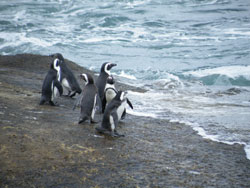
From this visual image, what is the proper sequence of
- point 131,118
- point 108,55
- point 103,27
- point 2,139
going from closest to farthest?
point 2,139
point 131,118
point 108,55
point 103,27

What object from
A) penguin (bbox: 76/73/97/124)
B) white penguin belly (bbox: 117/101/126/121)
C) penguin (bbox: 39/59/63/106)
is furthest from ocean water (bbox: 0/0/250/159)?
penguin (bbox: 39/59/63/106)

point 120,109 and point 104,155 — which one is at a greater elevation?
point 120,109

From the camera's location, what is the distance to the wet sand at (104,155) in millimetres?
3131

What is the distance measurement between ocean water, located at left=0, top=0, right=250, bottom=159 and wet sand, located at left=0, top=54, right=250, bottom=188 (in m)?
0.53

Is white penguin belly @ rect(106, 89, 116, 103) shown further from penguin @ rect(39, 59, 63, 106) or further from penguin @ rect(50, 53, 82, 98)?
penguin @ rect(50, 53, 82, 98)

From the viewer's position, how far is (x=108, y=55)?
17.2 meters

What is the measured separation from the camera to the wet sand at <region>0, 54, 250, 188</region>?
123 inches

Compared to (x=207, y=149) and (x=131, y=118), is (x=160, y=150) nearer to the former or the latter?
(x=207, y=149)

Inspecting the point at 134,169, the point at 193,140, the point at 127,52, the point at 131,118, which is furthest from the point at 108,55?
the point at 134,169

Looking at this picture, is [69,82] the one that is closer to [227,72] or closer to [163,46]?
[227,72]

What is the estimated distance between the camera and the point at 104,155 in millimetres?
3686

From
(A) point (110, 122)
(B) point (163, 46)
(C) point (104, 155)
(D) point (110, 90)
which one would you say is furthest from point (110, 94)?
(B) point (163, 46)

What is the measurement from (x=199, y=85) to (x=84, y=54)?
8.15 meters

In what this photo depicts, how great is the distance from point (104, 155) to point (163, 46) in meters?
15.2
